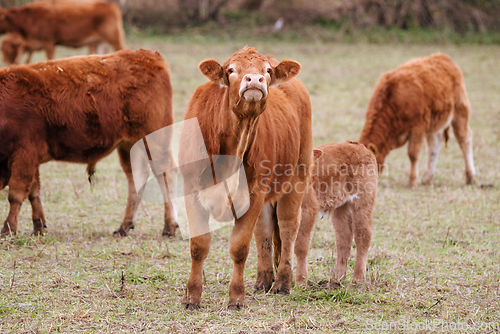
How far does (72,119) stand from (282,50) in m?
12.4

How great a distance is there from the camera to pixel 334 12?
20781 millimetres

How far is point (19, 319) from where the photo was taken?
13.6 ft

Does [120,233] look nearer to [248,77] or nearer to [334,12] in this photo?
[248,77]

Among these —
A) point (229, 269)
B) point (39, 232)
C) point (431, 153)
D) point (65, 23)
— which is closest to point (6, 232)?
point (39, 232)

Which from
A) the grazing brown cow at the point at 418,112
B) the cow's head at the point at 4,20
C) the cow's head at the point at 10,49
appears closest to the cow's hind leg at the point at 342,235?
the grazing brown cow at the point at 418,112

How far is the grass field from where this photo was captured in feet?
13.7

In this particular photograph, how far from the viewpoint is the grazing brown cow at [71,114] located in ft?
19.5

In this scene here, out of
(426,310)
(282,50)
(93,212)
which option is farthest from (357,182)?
(282,50)

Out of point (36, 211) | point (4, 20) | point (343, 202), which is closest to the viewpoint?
point (343, 202)

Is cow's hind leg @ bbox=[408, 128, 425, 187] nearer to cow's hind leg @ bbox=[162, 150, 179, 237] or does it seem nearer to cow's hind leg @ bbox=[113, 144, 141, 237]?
cow's hind leg @ bbox=[162, 150, 179, 237]

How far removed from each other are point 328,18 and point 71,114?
631 inches

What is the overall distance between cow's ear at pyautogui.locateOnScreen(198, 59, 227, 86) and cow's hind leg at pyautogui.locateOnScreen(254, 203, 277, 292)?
54.8 inches

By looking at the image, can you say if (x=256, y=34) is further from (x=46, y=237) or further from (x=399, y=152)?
(x=46, y=237)

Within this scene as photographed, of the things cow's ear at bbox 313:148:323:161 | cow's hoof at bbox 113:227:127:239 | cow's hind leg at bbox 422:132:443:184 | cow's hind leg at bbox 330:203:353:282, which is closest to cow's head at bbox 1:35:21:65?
cow's hoof at bbox 113:227:127:239
